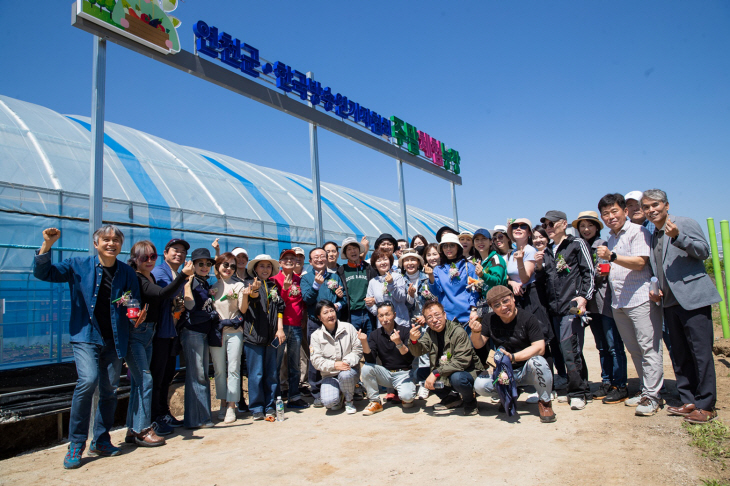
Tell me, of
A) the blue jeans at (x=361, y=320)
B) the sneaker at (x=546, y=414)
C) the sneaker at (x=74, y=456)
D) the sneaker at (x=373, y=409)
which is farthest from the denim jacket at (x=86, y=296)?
the sneaker at (x=546, y=414)

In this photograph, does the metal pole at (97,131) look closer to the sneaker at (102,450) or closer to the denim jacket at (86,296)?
the denim jacket at (86,296)

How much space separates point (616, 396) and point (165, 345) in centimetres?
474

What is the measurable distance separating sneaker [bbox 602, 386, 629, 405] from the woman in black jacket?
14.6 ft

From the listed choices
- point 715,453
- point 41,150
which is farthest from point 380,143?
point 715,453

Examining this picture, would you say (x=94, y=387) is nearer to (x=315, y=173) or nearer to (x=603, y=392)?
(x=603, y=392)

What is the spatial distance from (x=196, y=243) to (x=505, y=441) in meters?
6.75

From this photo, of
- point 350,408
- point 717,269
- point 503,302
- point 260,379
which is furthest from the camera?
point 717,269

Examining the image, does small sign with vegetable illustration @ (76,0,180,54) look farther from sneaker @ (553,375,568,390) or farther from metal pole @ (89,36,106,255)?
sneaker @ (553,375,568,390)

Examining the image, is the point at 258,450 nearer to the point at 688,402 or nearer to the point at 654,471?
the point at 654,471

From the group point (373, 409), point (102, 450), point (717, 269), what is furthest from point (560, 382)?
point (102, 450)

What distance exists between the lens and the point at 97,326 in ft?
13.1

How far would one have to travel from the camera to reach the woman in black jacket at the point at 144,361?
4.31 meters

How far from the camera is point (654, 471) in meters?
3.02

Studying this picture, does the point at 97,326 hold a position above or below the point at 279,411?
above
